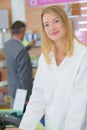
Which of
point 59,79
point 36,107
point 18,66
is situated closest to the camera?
point 59,79

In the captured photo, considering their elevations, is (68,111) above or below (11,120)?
above

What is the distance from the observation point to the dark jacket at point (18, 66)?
116 inches

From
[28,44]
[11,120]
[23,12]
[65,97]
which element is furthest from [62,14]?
[23,12]

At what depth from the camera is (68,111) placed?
1555mm

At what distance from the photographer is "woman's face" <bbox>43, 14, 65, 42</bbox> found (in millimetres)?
1580

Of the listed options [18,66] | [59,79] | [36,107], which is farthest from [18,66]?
[59,79]

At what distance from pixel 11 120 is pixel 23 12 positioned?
280 cm

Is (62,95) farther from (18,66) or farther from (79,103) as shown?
(18,66)

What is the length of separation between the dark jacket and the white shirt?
3.95ft

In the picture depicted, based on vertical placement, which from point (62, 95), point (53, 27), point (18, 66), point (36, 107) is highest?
point (53, 27)

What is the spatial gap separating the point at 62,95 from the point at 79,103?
131mm

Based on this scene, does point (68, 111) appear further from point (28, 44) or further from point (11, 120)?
point (28, 44)

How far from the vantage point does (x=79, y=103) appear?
4.91 ft

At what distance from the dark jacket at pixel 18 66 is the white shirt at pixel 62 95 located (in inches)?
47.4
